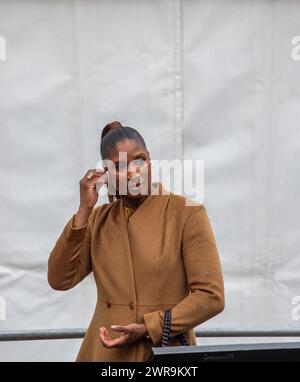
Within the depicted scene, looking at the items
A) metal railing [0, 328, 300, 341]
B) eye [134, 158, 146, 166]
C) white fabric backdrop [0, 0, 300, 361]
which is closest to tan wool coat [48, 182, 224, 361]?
eye [134, 158, 146, 166]

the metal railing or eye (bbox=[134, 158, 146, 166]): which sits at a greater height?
eye (bbox=[134, 158, 146, 166])

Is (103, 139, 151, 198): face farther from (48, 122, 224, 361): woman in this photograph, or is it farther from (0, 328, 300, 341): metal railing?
(0, 328, 300, 341): metal railing

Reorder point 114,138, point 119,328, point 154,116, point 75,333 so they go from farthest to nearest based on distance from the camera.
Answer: point 154,116 → point 75,333 → point 114,138 → point 119,328

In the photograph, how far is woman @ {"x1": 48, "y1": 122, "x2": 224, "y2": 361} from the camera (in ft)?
8.66

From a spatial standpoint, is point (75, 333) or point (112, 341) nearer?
point (112, 341)

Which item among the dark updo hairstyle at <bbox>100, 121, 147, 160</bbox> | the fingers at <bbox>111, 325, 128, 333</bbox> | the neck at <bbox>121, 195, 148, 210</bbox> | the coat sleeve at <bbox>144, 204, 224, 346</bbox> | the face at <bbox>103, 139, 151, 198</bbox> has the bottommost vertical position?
the fingers at <bbox>111, 325, 128, 333</bbox>

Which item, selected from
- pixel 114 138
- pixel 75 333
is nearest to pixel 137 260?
pixel 114 138

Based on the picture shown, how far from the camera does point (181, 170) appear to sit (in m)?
4.07

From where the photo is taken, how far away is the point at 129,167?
2672 mm

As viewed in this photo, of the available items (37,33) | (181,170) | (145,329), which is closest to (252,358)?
(145,329)

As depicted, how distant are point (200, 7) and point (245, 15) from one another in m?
0.19

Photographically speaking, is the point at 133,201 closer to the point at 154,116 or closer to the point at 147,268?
the point at 147,268

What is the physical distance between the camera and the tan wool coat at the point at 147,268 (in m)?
2.64

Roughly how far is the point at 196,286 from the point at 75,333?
4.22ft
